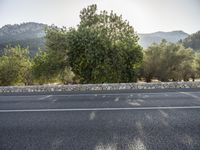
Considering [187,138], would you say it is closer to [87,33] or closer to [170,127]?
[170,127]

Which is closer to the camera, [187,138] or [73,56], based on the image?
[187,138]

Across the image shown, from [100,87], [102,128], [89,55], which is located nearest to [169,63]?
[89,55]

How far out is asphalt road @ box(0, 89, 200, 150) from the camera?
4191mm

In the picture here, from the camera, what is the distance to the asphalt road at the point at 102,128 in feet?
13.8

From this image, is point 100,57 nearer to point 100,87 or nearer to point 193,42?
point 100,87

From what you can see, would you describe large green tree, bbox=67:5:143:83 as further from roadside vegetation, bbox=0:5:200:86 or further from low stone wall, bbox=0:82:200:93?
low stone wall, bbox=0:82:200:93

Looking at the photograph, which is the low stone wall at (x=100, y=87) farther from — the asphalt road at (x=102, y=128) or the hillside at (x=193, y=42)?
the hillside at (x=193, y=42)

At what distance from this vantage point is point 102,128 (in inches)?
208

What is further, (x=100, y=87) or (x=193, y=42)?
(x=193, y=42)

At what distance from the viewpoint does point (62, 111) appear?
7.39m

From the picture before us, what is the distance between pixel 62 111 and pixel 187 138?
13.4 feet

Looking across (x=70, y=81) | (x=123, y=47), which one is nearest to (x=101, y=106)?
(x=123, y=47)

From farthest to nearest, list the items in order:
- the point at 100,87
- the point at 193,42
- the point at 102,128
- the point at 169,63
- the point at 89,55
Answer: the point at 193,42, the point at 169,63, the point at 89,55, the point at 100,87, the point at 102,128

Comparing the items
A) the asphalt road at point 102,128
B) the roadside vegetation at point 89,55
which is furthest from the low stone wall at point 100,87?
the roadside vegetation at point 89,55
